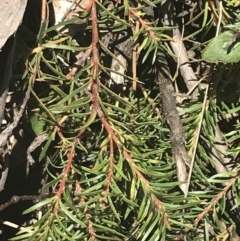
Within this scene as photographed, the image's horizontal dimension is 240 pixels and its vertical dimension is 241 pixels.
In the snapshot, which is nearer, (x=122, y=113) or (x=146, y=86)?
(x=122, y=113)

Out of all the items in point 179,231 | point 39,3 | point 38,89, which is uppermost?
point 39,3

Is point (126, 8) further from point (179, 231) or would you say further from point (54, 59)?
point (179, 231)

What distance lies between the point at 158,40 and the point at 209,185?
0.25 meters

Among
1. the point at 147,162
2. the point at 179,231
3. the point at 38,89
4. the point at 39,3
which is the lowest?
the point at 179,231

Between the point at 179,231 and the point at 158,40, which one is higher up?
the point at 158,40

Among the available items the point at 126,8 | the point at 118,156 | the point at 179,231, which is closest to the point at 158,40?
the point at 126,8

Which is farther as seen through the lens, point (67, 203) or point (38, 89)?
point (38, 89)

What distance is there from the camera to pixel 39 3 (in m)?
0.85

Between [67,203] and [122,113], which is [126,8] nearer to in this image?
[122,113]

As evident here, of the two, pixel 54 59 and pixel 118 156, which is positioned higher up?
pixel 54 59

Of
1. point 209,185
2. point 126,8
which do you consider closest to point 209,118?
point 209,185

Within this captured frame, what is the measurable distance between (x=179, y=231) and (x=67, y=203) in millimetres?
194

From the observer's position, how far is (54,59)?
83cm

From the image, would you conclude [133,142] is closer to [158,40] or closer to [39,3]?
[158,40]
